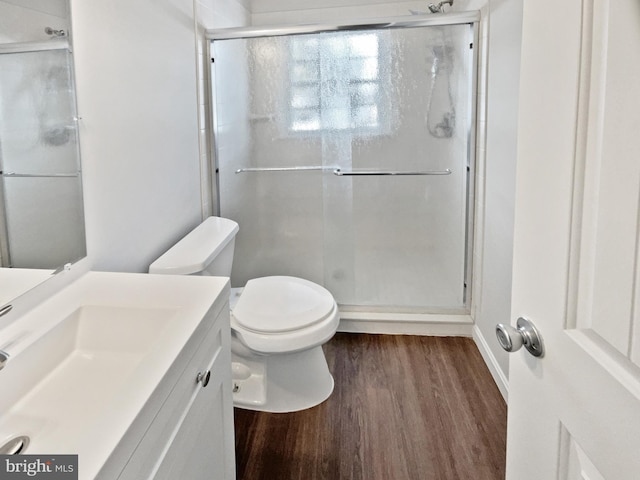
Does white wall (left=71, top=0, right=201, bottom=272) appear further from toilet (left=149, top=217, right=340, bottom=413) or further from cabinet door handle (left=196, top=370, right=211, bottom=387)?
cabinet door handle (left=196, top=370, right=211, bottom=387)

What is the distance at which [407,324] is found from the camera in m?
2.81

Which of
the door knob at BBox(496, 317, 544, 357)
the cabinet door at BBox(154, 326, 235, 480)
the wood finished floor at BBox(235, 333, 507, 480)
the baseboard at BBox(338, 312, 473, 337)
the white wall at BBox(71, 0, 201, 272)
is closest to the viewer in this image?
the door knob at BBox(496, 317, 544, 357)

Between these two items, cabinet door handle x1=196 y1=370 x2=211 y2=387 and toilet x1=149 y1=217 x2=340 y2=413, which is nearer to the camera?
cabinet door handle x1=196 y1=370 x2=211 y2=387

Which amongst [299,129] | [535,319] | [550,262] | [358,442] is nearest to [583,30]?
[550,262]

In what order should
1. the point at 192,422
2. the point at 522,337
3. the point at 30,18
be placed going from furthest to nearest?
the point at 30,18 < the point at 192,422 < the point at 522,337

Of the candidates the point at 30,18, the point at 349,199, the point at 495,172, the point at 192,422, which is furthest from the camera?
the point at 349,199

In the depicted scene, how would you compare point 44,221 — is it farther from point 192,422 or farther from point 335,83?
point 335,83

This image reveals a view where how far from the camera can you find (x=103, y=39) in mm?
1535

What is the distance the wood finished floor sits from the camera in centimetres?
174

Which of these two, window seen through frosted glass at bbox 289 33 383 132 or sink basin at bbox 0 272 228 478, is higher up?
window seen through frosted glass at bbox 289 33 383 132

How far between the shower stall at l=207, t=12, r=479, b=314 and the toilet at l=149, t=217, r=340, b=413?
595 mm

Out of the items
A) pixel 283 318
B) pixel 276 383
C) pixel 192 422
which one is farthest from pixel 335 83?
pixel 192 422

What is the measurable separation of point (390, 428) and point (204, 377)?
41.8 inches

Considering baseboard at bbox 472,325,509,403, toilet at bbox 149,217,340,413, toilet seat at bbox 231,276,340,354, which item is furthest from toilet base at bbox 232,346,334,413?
baseboard at bbox 472,325,509,403
